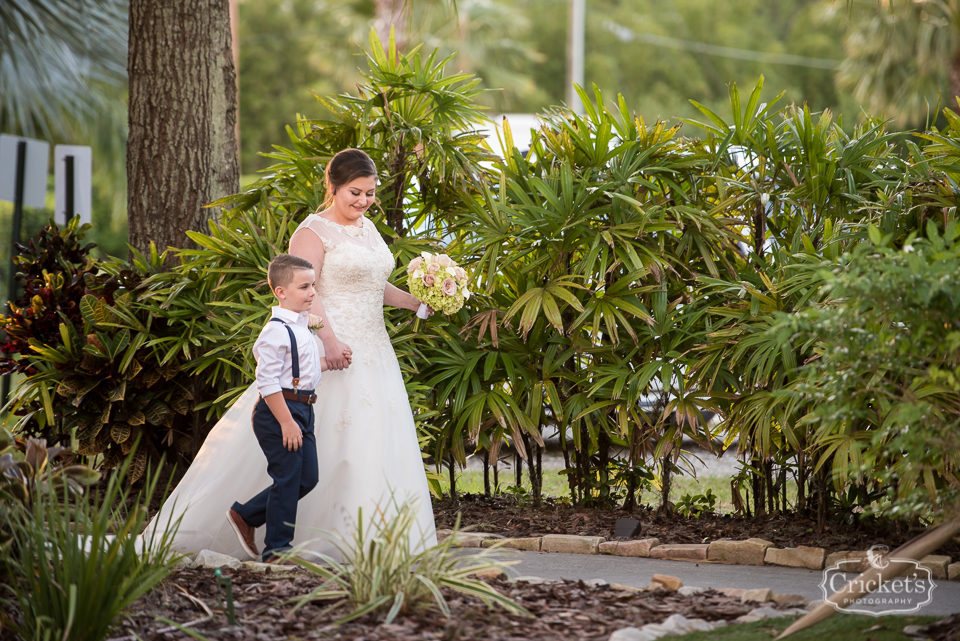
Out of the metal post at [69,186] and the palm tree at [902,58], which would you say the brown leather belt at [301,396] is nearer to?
the metal post at [69,186]

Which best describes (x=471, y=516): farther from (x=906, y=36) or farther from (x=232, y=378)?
(x=906, y=36)

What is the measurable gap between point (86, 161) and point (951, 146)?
6.52 metres

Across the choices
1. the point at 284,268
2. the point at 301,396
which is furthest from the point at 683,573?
the point at 284,268

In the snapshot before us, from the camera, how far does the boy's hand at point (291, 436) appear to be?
3660 millimetres

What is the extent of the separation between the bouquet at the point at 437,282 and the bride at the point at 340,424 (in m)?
0.18

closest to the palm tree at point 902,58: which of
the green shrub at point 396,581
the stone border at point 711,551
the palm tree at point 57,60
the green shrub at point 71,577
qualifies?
the palm tree at point 57,60

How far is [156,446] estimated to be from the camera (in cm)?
532

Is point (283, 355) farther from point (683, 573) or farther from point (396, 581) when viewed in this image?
point (683, 573)

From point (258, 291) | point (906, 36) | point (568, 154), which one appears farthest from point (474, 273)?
point (906, 36)

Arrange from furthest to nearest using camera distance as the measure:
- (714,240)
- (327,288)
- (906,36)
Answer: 1. (906,36)
2. (714,240)
3. (327,288)

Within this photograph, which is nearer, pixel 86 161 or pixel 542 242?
pixel 542 242

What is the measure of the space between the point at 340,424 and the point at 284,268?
77cm

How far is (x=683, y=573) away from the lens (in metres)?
3.95

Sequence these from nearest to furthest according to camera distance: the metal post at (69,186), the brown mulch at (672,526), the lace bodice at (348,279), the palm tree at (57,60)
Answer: the lace bodice at (348,279) → the brown mulch at (672,526) → the metal post at (69,186) → the palm tree at (57,60)
